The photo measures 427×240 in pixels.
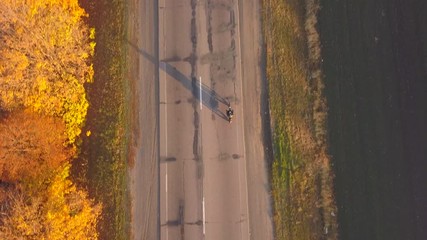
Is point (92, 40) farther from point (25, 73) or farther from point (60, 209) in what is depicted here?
point (60, 209)

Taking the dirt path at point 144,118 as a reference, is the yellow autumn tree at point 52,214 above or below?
below

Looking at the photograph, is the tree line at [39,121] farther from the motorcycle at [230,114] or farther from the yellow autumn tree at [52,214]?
A: the motorcycle at [230,114]

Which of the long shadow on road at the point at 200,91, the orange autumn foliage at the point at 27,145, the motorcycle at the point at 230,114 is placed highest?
the long shadow on road at the point at 200,91

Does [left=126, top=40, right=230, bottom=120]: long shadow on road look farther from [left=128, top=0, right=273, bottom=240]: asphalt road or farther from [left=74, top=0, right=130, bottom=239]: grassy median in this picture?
[left=74, top=0, right=130, bottom=239]: grassy median

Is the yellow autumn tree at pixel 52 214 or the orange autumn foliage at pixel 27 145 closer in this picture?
the yellow autumn tree at pixel 52 214

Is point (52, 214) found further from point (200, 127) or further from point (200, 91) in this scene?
point (200, 91)

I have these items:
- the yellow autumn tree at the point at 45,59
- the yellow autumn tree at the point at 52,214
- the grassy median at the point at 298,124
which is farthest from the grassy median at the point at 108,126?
the grassy median at the point at 298,124

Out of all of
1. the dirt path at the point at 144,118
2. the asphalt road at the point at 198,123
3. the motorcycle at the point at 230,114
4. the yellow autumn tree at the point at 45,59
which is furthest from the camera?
the dirt path at the point at 144,118

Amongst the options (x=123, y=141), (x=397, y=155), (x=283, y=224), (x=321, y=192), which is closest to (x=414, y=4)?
(x=397, y=155)
